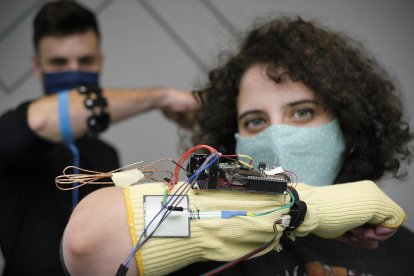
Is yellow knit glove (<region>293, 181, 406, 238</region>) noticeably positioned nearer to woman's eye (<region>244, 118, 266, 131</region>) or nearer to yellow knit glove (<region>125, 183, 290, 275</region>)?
yellow knit glove (<region>125, 183, 290, 275</region>)

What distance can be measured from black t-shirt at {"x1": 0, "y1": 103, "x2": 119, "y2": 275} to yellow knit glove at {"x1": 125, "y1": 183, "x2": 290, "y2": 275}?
0.83 meters

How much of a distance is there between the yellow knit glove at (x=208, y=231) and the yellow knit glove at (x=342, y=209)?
8cm

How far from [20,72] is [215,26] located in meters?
1.23

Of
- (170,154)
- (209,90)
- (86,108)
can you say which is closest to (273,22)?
(209,90)

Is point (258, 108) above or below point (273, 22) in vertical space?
below

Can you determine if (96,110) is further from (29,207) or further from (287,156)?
(287,156)

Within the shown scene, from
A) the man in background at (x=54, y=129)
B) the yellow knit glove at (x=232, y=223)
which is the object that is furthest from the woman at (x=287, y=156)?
the man in background at (x=54, y=129)

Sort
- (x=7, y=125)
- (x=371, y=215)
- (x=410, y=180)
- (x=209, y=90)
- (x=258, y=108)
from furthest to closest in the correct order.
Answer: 1. (x=410, y=180)
2. (x=209, y=90)
3. (x=7, y=125)
4. (x=258, y=108)
5. (x=371, y=215)

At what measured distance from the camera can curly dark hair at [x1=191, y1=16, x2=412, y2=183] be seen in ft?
3.55

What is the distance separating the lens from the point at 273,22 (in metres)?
1.31

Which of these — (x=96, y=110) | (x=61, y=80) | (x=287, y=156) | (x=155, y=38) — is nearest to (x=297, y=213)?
(x=287, y=156)

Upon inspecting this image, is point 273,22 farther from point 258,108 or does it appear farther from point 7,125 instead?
point 7,125

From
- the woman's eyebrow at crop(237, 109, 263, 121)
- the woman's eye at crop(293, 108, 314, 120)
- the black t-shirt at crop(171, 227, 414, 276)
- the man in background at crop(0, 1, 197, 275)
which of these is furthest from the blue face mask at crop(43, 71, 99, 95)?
the black t-shirt at crop(171, 227, 414, 276)

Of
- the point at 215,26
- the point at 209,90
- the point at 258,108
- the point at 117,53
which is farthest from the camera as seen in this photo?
the point at 117,53
